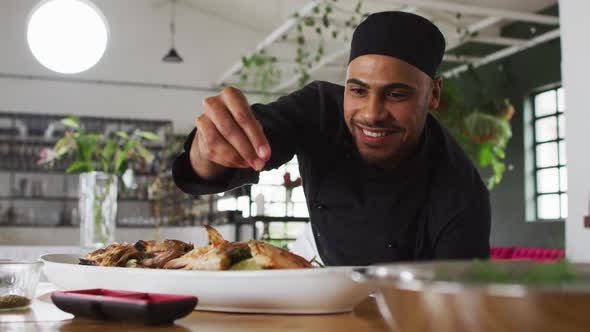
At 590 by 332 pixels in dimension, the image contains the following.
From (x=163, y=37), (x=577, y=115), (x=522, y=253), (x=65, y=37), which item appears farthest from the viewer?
(x=163, y=37)

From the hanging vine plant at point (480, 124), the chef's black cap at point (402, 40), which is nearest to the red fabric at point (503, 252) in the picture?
the hanging vine plant at point (480, 124)

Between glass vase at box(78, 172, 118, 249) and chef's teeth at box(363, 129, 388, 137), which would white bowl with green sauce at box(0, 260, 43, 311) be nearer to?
chef's teeth at box(363, 129, 388, 137)

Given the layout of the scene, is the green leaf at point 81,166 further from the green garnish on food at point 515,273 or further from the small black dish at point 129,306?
the green garnish on food at point 515,273

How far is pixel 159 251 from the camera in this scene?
35.9 inches

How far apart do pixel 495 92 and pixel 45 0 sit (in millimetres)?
6827

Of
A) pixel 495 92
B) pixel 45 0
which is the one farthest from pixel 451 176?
pixel 495 92

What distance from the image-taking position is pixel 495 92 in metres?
9.47

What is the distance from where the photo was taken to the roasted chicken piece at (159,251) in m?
0.88

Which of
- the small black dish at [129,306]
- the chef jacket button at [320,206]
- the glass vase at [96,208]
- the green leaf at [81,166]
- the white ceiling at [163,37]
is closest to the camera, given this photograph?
the small black dish at [129,306]

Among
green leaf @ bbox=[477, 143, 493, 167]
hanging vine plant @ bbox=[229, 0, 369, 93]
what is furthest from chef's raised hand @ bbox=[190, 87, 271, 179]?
green leaf @ bbox=[477, 143, 493, 167]

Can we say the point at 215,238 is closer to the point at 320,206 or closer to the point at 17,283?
the point at 17,283

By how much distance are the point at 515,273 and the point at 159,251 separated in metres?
0.58

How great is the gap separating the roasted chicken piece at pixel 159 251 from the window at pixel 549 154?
8.20m

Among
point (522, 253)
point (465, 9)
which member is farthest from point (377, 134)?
point (522, 253)
